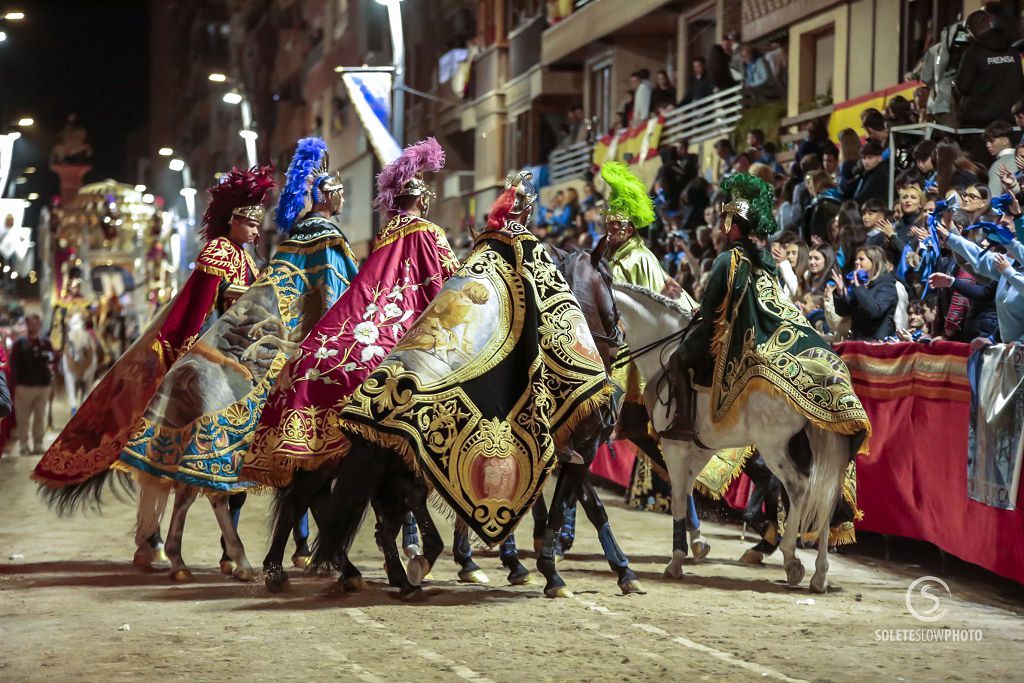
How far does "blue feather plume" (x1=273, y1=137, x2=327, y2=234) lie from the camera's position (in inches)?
425

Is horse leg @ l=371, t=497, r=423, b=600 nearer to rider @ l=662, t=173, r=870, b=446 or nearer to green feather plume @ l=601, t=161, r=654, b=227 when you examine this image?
rider @ l=662, t=173, r=870, b=446

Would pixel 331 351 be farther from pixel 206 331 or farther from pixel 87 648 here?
pixel 87 648

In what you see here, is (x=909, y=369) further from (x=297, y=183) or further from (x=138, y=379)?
(x=138, y=379)

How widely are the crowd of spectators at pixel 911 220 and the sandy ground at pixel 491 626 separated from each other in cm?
219

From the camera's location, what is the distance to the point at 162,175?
4294 inches

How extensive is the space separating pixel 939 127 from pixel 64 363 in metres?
18.6

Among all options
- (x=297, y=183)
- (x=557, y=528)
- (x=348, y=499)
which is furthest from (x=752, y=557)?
(x=297, y=183)

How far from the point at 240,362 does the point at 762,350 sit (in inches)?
140

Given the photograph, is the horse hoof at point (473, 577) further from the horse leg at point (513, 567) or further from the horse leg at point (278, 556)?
the horse leg at point (278, 556)

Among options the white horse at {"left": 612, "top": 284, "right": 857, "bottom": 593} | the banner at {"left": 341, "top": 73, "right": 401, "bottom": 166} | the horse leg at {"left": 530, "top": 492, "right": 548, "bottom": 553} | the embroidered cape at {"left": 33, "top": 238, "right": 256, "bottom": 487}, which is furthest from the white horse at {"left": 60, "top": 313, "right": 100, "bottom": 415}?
the white horse at {"left": 612, "top": 284, "right": 857, "bottom": 593}

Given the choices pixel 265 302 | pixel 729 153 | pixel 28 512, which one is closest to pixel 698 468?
pixel 265 302

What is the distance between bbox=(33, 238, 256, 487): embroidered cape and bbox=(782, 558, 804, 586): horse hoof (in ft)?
14.3

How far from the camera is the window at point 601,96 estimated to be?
33.0 m

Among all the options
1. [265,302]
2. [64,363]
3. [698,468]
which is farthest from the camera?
[64,363]
